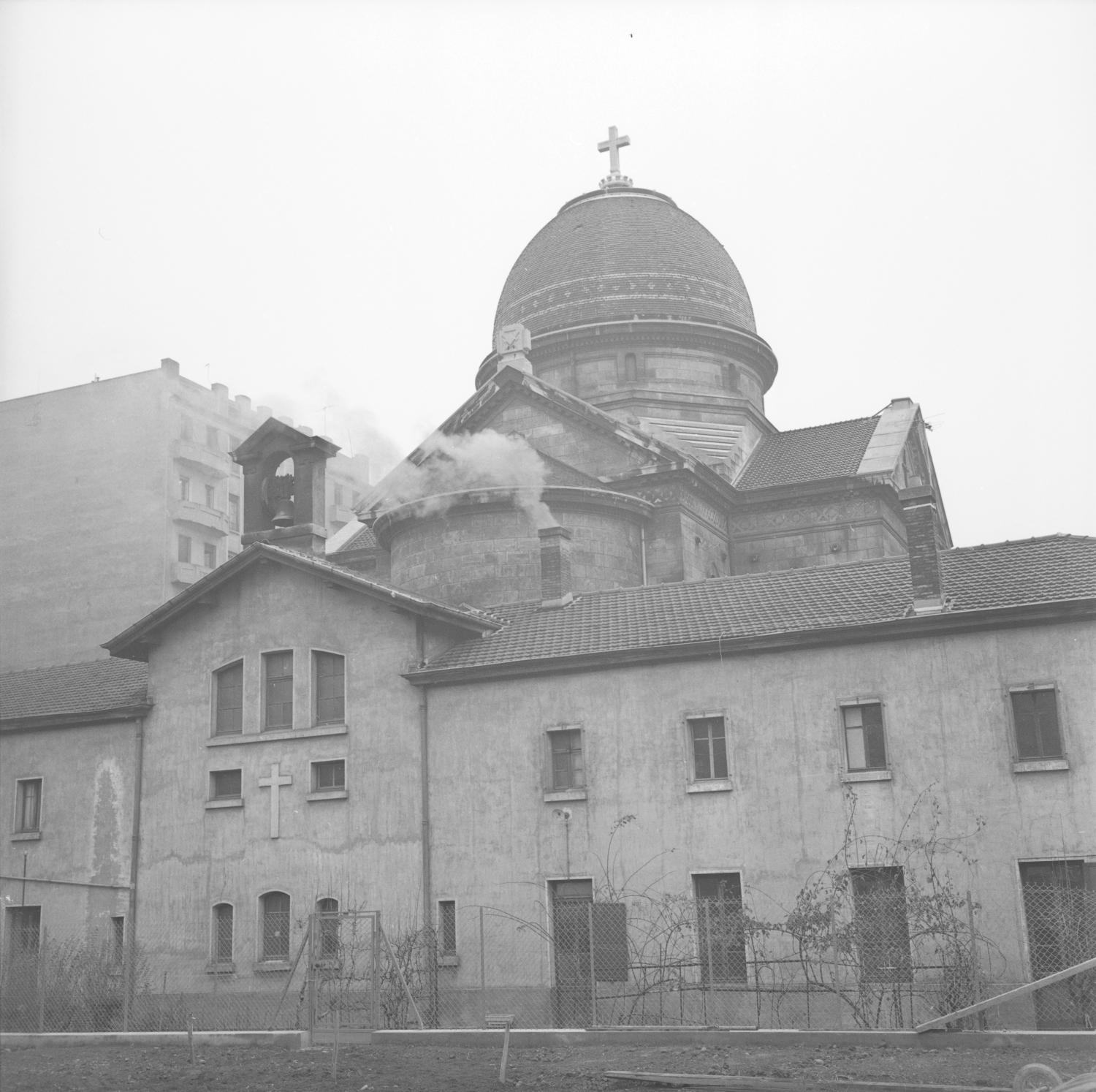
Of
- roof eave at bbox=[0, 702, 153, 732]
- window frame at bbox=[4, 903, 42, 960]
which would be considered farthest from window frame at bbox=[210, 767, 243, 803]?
window frame at bbox=[4, 903, 42, 960]

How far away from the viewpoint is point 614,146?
4828cm

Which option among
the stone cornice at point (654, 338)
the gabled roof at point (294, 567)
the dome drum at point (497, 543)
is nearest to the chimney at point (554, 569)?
the gabled roof at point (294, 567)

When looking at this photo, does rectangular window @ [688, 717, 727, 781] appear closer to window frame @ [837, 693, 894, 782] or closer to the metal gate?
window frame @ [837, 693, 894, 782]

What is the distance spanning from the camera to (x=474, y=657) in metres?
25.5

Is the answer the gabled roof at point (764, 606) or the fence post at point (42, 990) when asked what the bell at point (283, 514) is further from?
the fence post at point (42, 990)

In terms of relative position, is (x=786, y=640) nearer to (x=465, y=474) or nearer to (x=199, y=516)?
(x=465, y=474)

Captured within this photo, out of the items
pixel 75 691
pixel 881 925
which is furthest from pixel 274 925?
pixel 881 925

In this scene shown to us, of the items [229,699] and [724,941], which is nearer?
[724,941]

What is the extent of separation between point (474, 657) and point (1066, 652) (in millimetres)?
9890

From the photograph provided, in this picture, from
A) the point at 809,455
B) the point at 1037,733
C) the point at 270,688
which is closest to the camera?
the point at 1037,733

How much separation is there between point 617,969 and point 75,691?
44.5ft

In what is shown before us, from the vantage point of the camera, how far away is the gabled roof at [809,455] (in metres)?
38.5

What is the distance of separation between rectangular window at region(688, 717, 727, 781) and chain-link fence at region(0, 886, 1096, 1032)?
203 cm

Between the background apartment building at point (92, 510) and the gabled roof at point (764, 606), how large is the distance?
22.5m
